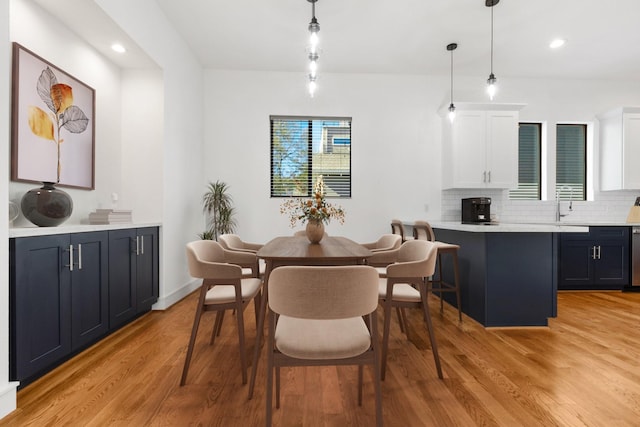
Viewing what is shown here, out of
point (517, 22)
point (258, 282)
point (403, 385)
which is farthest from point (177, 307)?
point (517, 22)

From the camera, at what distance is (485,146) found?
4.91 m

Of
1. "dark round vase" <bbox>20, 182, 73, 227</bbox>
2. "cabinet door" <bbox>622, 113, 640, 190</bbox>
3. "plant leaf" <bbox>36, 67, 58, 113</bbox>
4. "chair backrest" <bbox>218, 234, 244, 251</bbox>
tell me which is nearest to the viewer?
"dark round vase" <bbox>20, 182, 73, 227</bbox>

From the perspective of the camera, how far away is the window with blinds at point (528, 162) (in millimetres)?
5410

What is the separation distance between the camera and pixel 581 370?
228cm

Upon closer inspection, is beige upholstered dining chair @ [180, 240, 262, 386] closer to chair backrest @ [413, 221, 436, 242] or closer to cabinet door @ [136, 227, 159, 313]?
cabinet door @ [136, 227, 159, 313]

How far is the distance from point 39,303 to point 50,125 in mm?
1545

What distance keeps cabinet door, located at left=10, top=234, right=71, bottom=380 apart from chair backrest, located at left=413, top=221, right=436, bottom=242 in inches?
129

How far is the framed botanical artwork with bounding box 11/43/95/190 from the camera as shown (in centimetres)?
243

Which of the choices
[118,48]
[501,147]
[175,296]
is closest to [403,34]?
[501,147]

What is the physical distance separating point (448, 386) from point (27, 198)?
3112 mm

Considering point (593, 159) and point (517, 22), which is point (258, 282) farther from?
point (593, 159)

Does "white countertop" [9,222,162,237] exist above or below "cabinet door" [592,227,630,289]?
above

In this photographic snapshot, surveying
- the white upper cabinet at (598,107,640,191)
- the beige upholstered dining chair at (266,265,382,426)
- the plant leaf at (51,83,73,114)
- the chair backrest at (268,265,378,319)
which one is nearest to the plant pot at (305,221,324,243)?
the beige upholstered dining chair at (266,265,382,426)

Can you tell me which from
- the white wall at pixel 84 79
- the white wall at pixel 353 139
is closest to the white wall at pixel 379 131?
the white wall at pixel 353 139
